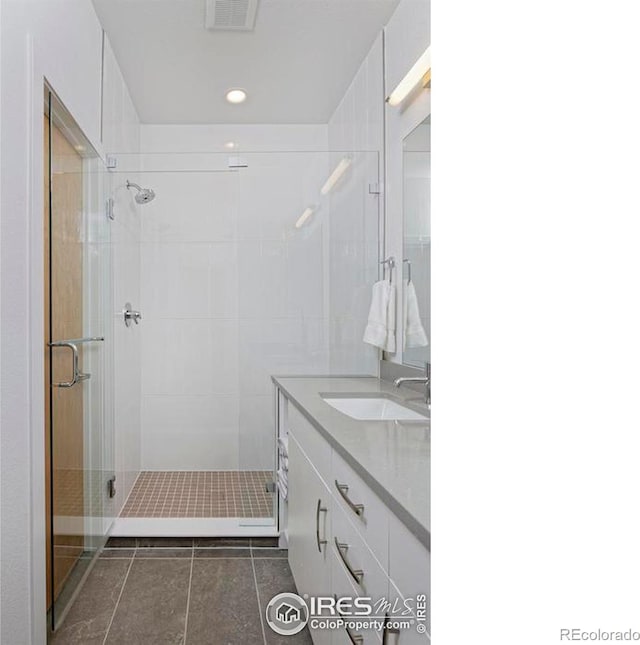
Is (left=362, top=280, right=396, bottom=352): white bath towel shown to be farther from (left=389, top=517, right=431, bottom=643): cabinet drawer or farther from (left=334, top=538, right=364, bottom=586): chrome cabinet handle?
(left=389, top=517, right=431, bottom=643): cabinet drawer

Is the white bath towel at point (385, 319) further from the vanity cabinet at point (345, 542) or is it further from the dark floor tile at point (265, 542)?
the dark floor tile at point (265, 542)

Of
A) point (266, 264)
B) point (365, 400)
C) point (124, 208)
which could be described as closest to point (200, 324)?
point (266, 264)

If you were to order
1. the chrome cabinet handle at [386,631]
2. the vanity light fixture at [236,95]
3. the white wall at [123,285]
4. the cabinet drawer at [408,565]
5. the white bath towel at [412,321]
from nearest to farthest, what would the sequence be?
the cabinet drawer at [408,565], the chrome cabinet handle at [386,631], the white bath towel at [412,321], the white wall at [123,285], the vanity light fixture at [236,95]

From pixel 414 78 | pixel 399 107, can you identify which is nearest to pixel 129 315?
pixel 399 107

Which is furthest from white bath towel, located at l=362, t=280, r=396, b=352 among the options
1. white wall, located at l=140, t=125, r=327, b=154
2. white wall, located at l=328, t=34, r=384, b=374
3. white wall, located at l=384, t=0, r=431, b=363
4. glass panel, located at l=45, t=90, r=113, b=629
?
white wall, located at l=140, t=125, r=327, b=154

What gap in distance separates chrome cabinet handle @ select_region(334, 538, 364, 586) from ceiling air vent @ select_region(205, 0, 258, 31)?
7.14ft

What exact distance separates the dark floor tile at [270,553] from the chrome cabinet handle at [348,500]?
4.77 feet

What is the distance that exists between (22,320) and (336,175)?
1946mm

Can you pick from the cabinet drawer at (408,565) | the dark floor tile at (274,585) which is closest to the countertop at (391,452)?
the cabinet drawer at (408,565)

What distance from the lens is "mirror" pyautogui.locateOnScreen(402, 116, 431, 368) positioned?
2221 millimetres

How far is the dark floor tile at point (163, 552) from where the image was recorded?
2.58m

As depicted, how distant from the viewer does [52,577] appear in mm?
1887

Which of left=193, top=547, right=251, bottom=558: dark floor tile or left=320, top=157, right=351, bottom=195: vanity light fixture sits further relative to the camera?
left=320, top=157, right=351, bottom=195: vanity light fixture
